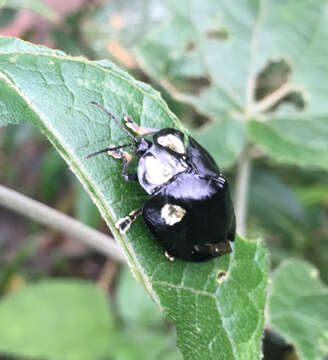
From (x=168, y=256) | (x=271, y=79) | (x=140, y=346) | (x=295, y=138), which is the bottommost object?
(x=140, y=346)

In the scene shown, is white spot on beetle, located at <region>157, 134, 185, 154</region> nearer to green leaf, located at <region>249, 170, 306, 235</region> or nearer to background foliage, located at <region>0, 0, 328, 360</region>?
background foliage, located at <region>0, 0, 328, 360</region>

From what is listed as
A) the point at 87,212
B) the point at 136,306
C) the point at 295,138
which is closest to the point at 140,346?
the point at 136,306

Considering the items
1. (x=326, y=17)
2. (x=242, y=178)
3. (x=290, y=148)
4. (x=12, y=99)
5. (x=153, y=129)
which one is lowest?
(x=242, y=178)

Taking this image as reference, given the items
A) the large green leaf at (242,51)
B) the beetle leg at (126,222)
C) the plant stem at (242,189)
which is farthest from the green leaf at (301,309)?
the beetle leg at (126,222)

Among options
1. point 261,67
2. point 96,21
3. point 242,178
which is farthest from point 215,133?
point 96,21

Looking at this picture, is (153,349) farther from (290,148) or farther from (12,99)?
(12,99)

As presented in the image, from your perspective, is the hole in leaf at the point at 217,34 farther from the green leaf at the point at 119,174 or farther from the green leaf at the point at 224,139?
the green leaf at the point at 119,174

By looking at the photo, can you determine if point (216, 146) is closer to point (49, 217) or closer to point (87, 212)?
point (49, 217)
